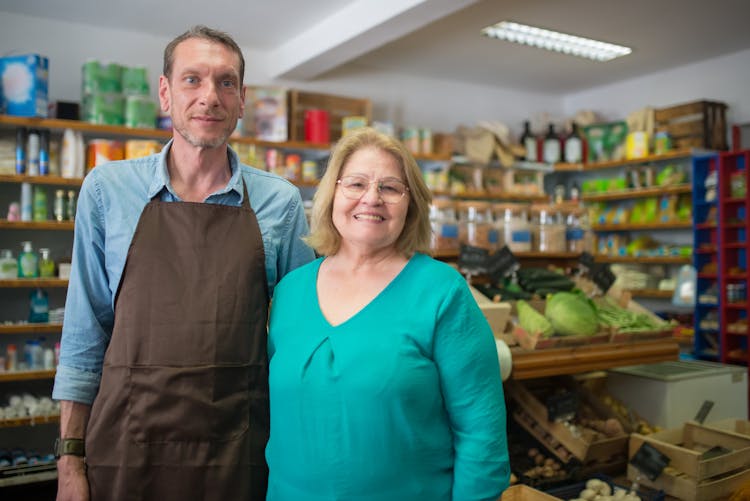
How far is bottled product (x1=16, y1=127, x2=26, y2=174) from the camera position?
176 inches

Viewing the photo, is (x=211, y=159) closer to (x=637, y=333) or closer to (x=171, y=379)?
(x=171, y=379)

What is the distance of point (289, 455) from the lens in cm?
144

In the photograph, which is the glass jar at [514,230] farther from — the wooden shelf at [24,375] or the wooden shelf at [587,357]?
the wooden shelf at [24,375]

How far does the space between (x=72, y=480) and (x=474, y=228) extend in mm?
2909

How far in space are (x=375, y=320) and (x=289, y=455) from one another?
36 centimetres

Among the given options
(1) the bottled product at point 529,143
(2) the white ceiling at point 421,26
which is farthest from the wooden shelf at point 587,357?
(1) the bottled product at point 529,143

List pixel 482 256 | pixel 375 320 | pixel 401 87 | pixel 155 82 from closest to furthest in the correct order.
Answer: pixel 375 320 < pixel 482 256 < pixel 155 82 < pixel 401 87

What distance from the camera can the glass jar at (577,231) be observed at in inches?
171

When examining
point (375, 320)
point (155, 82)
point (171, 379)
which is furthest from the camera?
point (155, 82)

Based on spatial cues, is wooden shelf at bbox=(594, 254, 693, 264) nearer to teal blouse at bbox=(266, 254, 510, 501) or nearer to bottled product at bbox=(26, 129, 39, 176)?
bottled product at bbox=(26, 129, 39, 176)

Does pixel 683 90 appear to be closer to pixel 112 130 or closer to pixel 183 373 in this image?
pixel 112 130

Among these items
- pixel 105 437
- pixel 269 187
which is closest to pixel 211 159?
pixel 269 187

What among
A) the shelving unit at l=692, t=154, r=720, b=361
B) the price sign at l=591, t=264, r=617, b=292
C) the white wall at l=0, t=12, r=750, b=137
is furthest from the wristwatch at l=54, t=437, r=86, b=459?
the shelving unit at l=692, t=154, r=720, b=361

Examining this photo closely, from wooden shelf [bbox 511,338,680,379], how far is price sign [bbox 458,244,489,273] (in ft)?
2.08
